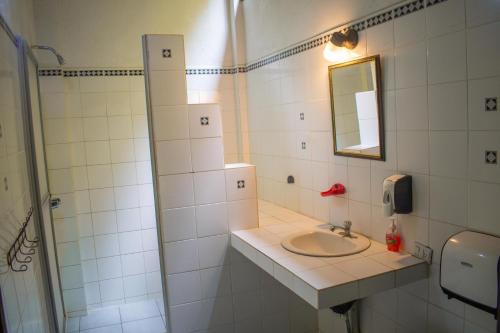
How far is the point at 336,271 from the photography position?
75.2 inches

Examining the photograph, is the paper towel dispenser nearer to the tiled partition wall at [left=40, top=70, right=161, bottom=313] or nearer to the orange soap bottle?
the orange soap bottle

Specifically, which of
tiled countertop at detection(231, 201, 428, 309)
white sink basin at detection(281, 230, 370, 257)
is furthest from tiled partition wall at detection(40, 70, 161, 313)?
white sink basin at detection(281, 230, 370, 257)

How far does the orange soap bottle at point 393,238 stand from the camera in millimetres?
2086

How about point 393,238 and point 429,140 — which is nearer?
point 429,140

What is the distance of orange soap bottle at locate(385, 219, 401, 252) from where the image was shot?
2.09m

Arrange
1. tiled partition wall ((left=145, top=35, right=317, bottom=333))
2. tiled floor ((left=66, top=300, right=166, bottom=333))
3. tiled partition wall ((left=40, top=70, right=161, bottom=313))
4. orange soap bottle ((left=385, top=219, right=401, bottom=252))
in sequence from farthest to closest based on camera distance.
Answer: tiled partition wall ((left=40, top=70, right=161, bottom=313)), tiled floor ((left=66, top=300, right=166, bottom=333)), tiled partition wall ((left=145, top=35, right=317, bottom=333)), orange soap bottle ((left=385, top=219, right=401, bottom=252))

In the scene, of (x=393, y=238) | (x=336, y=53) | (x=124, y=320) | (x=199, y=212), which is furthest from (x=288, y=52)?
(x=124, y=320)

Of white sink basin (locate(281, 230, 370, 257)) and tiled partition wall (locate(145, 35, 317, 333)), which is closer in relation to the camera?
white sink basin (locate(281, 230, 370, 257))

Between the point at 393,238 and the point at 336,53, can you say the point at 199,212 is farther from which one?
the point at 336,53

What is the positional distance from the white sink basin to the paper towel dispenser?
0.52 meters

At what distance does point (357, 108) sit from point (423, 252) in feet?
2.74

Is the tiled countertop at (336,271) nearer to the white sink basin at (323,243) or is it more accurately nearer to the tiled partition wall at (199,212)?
the white sink basin at (323,243)

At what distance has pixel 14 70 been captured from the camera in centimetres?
208

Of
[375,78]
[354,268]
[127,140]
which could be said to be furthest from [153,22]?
[354,268]
